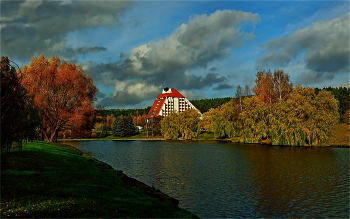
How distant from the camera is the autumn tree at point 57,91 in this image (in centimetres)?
4816

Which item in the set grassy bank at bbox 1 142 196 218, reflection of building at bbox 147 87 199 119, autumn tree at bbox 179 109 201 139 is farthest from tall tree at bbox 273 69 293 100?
reflection of building at bbox 147 87 199 119

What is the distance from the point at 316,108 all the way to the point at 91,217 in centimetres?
6218

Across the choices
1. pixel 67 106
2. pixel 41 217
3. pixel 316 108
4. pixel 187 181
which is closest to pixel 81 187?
pixel 41 217

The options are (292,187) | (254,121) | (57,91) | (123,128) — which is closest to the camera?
(292,187)

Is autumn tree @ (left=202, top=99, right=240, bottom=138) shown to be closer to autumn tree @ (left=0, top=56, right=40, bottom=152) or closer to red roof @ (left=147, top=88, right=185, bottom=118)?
autumn tree @ (left=0, top=56, right=40, bottom=152)

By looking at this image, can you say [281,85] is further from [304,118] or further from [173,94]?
[173,94]

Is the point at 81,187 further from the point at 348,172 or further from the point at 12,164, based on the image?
the point at 348,172

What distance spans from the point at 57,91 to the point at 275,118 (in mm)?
52186

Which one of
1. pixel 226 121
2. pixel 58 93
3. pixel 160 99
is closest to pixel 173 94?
pixel 160 99

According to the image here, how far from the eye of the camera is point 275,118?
62938mm

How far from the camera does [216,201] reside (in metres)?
17.1

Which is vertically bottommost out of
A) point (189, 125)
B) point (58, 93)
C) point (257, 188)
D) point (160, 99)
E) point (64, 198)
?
point (257, 188)

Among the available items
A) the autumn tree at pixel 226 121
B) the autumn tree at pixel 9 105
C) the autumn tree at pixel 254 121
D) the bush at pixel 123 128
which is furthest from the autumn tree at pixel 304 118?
the bush at pixel 123 128

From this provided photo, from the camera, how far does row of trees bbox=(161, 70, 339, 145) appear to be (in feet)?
188
